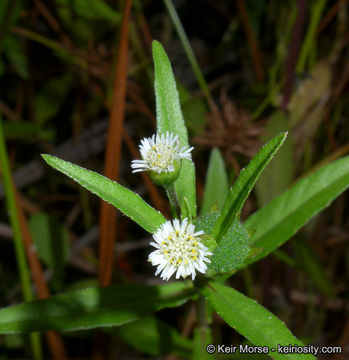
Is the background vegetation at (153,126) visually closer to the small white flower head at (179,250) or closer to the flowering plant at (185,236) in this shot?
the flowering plant at (185,236)

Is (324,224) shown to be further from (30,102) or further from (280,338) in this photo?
(30,102)

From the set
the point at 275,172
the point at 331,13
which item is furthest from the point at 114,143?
the point at 331,13

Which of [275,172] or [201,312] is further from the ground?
[275,172]

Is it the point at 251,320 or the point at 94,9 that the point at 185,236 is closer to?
the point at 251,320

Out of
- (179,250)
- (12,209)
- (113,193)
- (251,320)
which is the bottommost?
(251,320)

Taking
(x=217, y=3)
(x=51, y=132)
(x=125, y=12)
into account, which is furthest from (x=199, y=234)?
(x=217, y=3)
